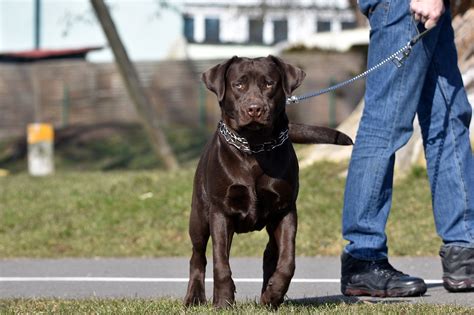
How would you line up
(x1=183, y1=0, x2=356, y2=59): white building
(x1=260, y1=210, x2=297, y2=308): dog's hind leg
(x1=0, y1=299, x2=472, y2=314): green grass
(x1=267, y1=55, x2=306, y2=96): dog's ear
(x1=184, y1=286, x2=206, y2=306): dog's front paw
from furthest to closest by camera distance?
(x1=183, y1=0, x2=356, y2=59): white building, (x1=184, y1=286, x2=206, y2=306): dog's front paw, (x1=267, y1=55, x2=306, y2=96): dog's ear, (x1=260, y1=210, x2=297, y2=308): dog's hind leg, (x1=0, y1=299, x2=472, y2=314): green grass


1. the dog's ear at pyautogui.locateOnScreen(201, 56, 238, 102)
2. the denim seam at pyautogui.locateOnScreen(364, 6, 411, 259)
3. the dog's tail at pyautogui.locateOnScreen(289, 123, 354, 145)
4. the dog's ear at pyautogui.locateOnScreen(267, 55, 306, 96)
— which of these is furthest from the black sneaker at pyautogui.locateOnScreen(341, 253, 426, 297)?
the dog's ear at pyautogui.locateOnScreen(201, 56, 238, 102)

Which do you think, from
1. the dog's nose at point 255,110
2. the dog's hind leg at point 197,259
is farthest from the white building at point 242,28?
the dog's nose at point 255,110

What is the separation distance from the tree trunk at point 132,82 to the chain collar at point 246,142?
12.3 m

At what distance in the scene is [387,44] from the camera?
19.6 ft

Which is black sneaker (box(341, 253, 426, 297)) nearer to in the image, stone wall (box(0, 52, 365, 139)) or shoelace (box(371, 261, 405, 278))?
shoelace (box(371, 261, 405, 278))

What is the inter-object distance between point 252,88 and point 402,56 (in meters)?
1.10

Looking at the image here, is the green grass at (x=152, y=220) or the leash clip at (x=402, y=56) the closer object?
the leash clip at (x=402, y=56)

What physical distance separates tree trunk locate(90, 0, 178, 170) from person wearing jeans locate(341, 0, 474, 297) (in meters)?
11.6

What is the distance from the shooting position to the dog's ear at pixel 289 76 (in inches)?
204

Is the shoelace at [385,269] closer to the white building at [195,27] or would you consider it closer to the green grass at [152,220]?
the green grass at [152,220]

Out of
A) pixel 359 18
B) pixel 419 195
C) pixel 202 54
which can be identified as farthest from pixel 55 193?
pixel 202 54

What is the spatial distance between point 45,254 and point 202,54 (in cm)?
3579

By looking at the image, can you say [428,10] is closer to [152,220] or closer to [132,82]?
[152,220]

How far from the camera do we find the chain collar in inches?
201
